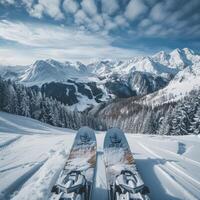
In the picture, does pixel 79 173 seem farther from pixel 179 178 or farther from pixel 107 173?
pixel 179 178

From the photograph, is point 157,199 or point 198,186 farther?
point 198,186

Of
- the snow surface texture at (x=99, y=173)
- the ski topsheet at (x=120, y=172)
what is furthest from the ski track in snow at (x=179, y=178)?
the ski topsheet at (x=120, y=172)

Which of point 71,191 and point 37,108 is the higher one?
point 37,108

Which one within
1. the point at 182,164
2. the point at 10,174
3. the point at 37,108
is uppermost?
the point at 37,108

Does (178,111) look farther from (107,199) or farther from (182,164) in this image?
(107,199)

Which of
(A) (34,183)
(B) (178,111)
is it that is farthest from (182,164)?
(B) (178,111)

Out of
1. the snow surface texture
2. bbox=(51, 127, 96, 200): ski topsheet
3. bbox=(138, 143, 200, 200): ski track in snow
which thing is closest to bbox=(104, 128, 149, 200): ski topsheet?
the snow surface texture

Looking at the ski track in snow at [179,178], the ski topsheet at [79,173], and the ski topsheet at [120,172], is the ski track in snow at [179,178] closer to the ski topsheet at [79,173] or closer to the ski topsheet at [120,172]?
the ski topsheet at [120,172]
